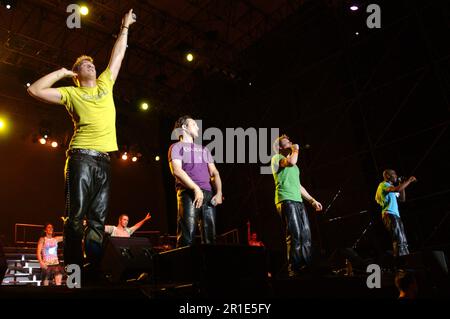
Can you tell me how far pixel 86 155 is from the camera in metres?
3.11

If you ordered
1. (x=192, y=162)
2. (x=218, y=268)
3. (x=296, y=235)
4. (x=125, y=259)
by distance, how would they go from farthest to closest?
(x=296, y=235), (x=125, y=259), (x=192, y=162), (x=218, y=268)

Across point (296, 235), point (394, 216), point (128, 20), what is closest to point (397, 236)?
point (394, 216)

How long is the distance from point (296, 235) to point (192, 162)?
187 cm

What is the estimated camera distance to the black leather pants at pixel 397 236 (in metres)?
6.72

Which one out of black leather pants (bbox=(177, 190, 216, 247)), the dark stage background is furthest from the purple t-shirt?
the dark stage background

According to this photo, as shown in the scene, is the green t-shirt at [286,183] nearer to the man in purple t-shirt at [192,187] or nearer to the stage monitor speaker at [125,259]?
the man in purple t-shirt at [192,187]

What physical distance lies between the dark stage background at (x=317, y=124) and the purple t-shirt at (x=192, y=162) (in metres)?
5.20

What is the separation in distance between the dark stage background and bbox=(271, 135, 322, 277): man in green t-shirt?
364 cm

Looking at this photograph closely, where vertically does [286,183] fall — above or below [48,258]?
above

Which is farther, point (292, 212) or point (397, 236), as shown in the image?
point (397, 236)

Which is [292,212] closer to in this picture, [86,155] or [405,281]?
[405,281]

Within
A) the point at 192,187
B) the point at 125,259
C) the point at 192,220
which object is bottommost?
the point at 125,259

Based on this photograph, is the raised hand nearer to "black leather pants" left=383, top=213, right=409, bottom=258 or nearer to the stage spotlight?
"black leather pants" left=383, top=213, right=409, bottom=258
